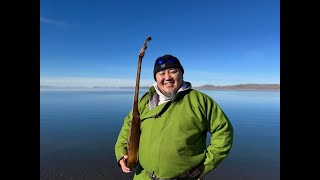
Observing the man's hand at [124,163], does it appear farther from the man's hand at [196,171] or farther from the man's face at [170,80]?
the man's face at [170,80]

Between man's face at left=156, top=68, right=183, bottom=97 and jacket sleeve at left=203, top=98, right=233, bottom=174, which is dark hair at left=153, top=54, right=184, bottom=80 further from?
jacket sleeve at left=203, top=98, right=233, bottom=174

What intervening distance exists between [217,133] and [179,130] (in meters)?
0.35

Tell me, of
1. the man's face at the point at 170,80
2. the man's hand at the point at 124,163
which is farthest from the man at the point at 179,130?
the man's hand at the point at 124,163

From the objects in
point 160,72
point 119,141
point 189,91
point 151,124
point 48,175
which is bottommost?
point 48,175

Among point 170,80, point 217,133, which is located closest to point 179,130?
point 217,133

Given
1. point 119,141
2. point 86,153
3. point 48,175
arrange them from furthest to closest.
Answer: point 86,153
point 48,175
point 119,141

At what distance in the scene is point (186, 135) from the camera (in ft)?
8.04

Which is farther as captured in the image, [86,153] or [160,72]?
[86,153]
